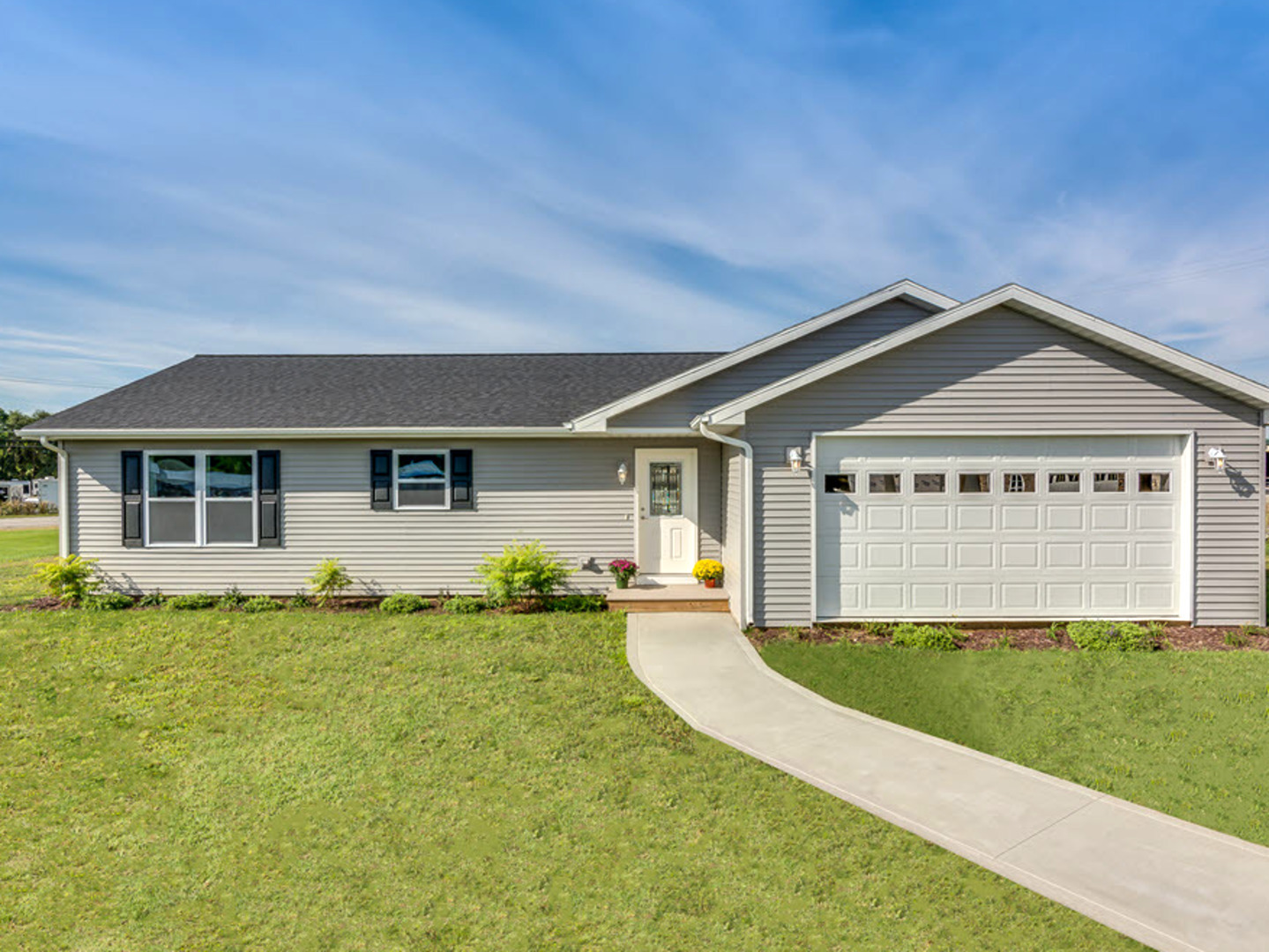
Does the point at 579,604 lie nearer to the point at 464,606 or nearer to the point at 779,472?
the point at 464,606

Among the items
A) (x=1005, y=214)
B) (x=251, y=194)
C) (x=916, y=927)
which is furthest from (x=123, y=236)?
(x=1005, y=214)

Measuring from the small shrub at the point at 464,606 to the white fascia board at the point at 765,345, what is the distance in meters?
3.40

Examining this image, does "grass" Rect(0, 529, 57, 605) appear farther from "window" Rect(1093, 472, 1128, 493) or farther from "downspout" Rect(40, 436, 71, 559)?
"window" Rect(1093, 472, 1128, 493)

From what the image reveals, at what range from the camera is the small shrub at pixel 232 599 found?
10.1 m

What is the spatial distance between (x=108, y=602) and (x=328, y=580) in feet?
12.0

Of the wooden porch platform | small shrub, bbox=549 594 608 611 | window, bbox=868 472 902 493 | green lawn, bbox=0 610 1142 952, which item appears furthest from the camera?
small shrub, bbox=549 594 608 611

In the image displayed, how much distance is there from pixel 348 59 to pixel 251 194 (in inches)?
165

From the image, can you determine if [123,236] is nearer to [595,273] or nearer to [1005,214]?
[595,273]

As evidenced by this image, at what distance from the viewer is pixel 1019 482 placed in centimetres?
852

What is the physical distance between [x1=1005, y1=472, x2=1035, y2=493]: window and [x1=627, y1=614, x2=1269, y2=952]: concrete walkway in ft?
15.0

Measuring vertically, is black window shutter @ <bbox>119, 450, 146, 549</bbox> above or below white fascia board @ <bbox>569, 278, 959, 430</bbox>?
below

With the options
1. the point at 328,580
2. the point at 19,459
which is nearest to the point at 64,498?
the point at 328,580

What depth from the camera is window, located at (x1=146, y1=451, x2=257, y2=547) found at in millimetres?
10539

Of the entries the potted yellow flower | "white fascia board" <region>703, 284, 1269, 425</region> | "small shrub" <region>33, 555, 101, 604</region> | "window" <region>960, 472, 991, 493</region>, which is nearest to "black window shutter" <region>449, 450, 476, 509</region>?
the potted yellow flower
